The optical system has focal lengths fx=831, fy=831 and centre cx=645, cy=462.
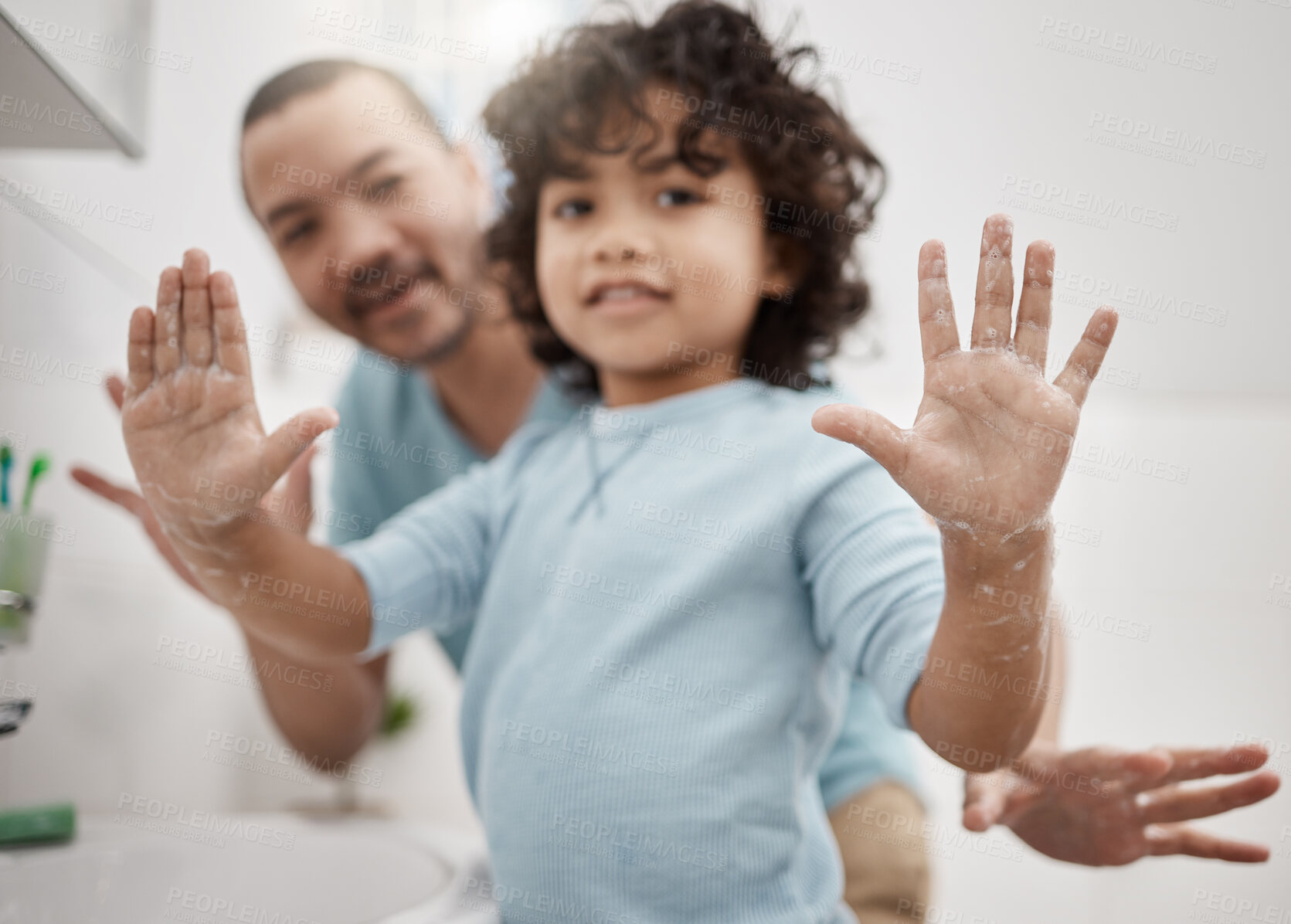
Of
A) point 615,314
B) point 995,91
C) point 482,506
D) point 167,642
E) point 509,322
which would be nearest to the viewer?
point 615,314

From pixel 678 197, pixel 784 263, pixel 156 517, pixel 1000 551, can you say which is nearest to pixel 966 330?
pixel 784 263

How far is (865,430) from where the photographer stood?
18.0 inches

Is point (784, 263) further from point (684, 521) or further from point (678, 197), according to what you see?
point (684, 521)

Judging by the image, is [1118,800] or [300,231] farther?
[300,231]

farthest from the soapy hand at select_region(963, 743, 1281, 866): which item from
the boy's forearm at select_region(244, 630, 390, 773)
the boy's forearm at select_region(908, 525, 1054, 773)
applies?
the boy's forearm at select_region(244, 630, 390, 773)

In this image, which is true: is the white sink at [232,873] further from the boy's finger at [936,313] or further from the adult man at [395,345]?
the boy's finger at [936,313]

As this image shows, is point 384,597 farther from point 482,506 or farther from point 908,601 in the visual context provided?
point 908,601

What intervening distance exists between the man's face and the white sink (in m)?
0.60

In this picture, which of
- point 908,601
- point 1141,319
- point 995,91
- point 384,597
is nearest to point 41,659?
point 384,597

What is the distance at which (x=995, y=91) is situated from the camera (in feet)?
3.22

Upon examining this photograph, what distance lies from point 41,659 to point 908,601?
1.06 m

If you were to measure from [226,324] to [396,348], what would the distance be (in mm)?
540

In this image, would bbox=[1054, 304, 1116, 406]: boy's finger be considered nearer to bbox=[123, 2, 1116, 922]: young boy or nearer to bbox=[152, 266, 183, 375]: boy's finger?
bbox=[123, 2, 1116, 922]: young boy

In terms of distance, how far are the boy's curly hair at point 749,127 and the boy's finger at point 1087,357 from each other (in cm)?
34
